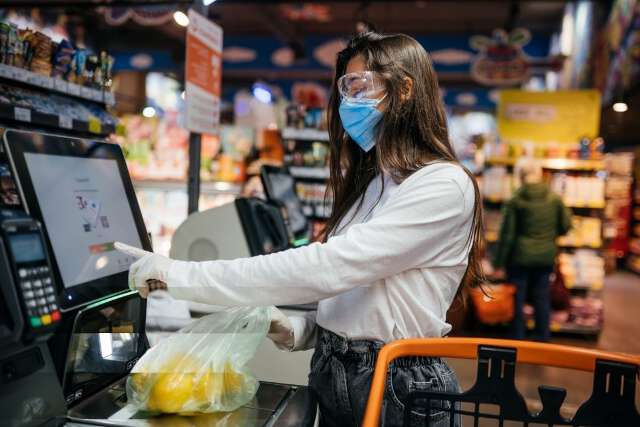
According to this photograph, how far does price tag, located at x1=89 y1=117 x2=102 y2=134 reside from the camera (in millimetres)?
2053

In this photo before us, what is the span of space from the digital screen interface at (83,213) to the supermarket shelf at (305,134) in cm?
333

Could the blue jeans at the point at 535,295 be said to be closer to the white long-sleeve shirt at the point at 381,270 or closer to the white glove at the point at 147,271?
the white long-sleeve shirt at the point at 381,270

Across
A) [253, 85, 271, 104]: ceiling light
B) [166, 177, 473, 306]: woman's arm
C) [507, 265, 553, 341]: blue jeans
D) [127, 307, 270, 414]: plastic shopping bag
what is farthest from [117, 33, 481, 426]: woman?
[253, 85, 271, 104]: ceiling light

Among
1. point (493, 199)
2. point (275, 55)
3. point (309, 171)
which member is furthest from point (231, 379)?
point (275, 55)

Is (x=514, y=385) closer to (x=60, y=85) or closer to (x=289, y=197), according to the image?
(x=60, y=85)

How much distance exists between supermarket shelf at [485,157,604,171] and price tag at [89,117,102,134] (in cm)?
542

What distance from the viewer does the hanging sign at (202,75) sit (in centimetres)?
266

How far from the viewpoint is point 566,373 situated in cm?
489

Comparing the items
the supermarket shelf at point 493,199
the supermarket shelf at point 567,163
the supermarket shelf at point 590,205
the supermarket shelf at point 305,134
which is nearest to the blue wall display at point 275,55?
the supermarket shelf at point 567,163

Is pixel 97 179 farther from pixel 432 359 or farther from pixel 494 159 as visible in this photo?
pixel 494 159

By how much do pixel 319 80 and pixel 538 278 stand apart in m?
7.72

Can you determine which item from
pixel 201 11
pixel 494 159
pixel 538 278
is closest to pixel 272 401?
pixel 201 11

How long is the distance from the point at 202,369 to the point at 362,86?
79cm

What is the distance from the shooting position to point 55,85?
192 centimetres
